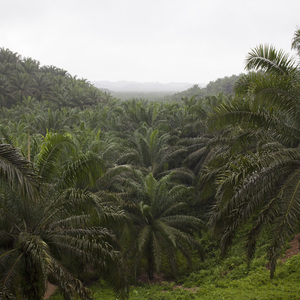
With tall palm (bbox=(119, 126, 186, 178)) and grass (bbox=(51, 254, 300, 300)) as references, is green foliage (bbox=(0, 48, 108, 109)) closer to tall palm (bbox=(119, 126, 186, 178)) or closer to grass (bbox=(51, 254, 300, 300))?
tall palm (bbox=(119, 126, 186, 178))

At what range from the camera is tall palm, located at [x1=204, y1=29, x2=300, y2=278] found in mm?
5445

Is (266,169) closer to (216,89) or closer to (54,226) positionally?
(54,226)

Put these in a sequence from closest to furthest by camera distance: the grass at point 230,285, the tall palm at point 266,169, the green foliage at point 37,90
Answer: the tall palm at point 266,169 < the grass at point 230,285 < the green foliage at point 37,90

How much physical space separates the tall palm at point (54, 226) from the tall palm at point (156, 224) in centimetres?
329

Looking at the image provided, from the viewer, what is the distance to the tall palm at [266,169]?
17.9 feet

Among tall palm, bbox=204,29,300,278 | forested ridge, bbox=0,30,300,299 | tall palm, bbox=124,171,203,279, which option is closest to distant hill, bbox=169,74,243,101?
tall palm, bbox=124,171,203,279

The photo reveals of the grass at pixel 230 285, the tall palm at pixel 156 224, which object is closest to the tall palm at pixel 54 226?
the grass at pixel 230 285

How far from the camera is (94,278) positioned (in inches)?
417

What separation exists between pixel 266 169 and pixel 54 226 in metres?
5.13

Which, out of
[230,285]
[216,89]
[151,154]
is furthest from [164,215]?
[216,89]

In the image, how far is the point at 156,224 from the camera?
10727 mm

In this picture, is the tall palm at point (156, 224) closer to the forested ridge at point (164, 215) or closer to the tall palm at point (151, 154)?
the forested ridge at point (164, 215)

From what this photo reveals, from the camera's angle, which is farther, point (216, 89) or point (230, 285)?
point (216, 89)

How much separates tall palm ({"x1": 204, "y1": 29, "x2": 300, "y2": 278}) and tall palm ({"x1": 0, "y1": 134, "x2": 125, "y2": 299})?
2.98 m
